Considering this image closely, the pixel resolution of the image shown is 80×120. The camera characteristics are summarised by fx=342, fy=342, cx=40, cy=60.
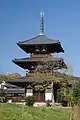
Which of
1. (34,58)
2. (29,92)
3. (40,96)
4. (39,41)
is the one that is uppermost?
(39,41)

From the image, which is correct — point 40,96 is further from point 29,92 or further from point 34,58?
point 34,58

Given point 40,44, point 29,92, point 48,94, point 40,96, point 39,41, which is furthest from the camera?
point 39,41

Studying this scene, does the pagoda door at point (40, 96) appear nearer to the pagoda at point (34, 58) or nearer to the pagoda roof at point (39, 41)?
the pagoda at point (34, 58)

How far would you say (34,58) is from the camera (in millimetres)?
42531

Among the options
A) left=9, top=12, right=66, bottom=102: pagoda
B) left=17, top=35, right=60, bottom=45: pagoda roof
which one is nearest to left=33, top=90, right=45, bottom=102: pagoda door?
left=9, top=12, right=66, bottom=102: pagoda

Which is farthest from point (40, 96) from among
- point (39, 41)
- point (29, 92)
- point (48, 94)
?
point (39, 41)

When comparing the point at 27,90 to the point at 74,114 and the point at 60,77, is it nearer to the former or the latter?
the point at 60,77

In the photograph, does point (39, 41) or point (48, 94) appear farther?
point (39, 41)

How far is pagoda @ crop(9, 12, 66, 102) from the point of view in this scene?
1603 inches

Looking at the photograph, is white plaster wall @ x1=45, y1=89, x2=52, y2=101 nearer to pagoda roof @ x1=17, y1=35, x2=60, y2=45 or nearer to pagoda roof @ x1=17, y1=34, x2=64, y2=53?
pagoda roof @ x1=17, y1=34, x2=64, y2=53

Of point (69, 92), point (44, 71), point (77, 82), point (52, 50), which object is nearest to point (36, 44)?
point (52, 50)

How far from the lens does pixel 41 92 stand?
40688 millimetres

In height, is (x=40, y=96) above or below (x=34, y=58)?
below

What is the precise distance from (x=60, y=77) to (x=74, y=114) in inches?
308
